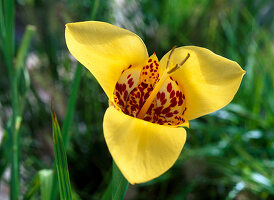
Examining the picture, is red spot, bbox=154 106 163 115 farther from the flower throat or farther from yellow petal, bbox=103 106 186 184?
yellow petal, bbox=103 106 186 184

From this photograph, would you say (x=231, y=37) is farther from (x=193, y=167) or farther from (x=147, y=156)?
(x=147, y=156)

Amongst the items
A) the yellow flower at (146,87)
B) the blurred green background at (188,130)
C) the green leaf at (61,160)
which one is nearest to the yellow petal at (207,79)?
the yellow flower at (146,87)

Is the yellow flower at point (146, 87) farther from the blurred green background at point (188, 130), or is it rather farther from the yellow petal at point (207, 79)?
the blurred green background at point (188, 130)

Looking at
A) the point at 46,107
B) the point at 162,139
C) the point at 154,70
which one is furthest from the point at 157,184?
the point at 162,139

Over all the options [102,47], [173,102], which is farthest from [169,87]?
[102,47]

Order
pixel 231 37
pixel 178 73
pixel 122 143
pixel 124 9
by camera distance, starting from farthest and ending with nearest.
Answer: pixel 124 9
pixel 231 37
pixel 178 73
pixel 122 143

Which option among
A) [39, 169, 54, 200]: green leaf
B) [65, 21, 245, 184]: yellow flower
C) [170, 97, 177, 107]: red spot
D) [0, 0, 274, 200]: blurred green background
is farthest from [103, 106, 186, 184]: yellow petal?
[0, 0, 274, 200]: blurred green background
